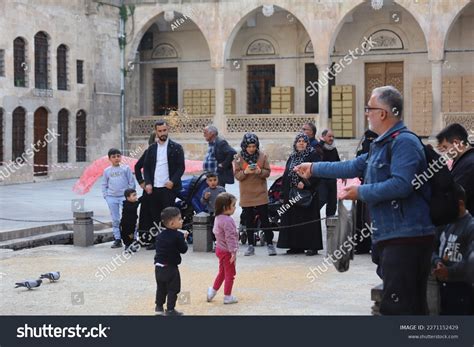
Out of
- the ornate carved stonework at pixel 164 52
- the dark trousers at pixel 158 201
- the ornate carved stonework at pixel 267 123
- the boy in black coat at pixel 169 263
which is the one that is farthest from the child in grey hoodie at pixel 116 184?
the ornate carved stonework at pixel 164 52

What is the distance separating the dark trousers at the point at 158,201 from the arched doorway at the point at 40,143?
12.6 metres

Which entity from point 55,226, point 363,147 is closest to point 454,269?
point 363,147

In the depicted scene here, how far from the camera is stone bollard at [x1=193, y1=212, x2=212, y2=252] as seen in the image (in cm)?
1062

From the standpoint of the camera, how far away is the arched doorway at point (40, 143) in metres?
23.1

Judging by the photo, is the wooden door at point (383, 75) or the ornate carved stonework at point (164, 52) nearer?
the wooden door at point (383, 75)

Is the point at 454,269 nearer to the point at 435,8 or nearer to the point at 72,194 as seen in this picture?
the point at 72,194

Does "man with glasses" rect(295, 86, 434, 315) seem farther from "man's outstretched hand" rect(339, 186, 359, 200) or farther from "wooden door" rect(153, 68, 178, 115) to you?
"wooden door" rect(153, 68, 178, 115)

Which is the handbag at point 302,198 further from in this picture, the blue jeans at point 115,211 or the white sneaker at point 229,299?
the white sneaker at point 229,299

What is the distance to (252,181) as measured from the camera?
33.5 feet

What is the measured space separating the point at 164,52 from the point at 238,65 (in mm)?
2578

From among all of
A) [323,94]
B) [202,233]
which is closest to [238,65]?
[323,94]

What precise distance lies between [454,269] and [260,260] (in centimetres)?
470

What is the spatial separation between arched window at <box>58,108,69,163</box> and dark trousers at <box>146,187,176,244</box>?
44.4ft

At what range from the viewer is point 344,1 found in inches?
971
